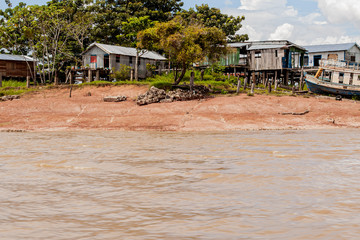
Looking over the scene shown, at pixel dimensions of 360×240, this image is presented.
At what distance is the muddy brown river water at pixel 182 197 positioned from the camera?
366cm

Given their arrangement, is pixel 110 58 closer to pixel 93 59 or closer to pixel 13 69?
pixel 93 59

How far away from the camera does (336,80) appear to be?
111 ft

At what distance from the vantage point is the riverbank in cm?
2055

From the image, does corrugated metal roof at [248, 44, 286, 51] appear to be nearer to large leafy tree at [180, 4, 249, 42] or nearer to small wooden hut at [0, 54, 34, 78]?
large leafy tree at [180, 4, 249, 42]

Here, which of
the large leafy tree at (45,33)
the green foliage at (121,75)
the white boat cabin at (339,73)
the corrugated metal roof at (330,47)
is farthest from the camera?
the corrugated metal roof at (330,47)

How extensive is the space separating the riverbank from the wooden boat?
8.07 metres

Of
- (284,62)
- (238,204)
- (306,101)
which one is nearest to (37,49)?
(284,62)

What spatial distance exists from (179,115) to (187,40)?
28.0ft

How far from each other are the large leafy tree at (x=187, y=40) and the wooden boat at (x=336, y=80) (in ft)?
35.5

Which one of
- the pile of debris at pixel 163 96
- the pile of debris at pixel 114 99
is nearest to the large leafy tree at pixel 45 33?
the pile of debris at pixel 114 99

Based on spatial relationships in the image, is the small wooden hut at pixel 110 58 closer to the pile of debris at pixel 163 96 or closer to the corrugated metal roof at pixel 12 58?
the corrugated metal roof at pixel 12 58

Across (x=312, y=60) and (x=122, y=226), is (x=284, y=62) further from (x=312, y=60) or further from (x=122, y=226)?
(x=122, y=226)

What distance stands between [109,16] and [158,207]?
53.0m

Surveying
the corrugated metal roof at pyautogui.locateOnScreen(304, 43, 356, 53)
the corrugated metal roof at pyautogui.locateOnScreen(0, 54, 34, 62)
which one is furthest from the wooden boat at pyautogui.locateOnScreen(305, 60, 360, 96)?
the corrugated metal roof at pyautogui.locateOnScreen(0, 54, 34, 62)
